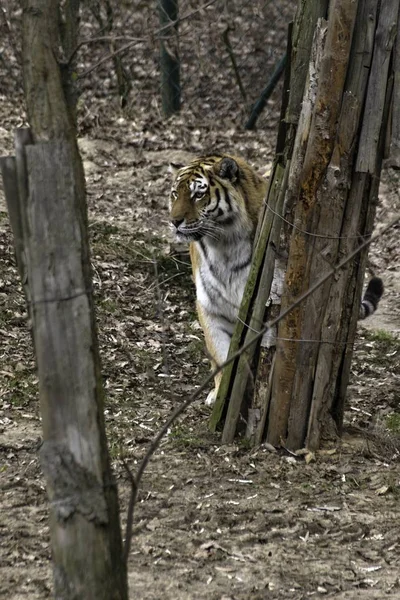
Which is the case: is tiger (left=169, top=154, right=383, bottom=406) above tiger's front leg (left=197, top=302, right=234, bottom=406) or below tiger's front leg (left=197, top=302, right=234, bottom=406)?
above

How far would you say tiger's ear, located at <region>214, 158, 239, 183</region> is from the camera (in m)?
6.10

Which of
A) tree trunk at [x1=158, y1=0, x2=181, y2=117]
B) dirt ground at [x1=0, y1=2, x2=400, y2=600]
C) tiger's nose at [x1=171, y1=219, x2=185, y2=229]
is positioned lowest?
dirt ground at [x1=0, y1=2, x2=400, y2=600]

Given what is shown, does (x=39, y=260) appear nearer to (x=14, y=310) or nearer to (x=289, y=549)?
(x=289, y=549)

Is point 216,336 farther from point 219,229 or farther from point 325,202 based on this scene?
point 325,202

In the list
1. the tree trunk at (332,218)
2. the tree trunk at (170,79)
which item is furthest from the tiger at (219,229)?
the tree trunk at (170,79)

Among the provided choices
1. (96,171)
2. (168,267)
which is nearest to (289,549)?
(168,267)

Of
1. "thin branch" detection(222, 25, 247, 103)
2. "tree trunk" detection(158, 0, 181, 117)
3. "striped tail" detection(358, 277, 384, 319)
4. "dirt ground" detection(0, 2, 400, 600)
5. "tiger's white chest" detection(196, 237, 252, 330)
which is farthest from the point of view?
"thin branch" detection(222, 25, 247, 103)

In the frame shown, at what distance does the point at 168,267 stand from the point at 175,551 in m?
4.63

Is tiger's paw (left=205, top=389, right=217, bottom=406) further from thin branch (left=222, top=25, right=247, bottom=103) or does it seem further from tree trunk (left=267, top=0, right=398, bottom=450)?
thin branch (left=222, top=25, right=247, bottom=103)

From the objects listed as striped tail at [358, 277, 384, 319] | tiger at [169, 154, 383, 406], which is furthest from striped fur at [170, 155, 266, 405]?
striped tail at [358, 277, 384, 319]

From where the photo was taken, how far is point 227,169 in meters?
Answer: 6.13

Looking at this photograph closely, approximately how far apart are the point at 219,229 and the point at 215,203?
0.55 ft

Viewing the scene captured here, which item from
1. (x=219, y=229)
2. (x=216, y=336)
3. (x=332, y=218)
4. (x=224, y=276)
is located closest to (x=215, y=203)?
(x=219, y=229)

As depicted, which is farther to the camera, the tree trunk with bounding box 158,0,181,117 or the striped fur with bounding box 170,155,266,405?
the tree trunk with bounding box 158,0,181,117
